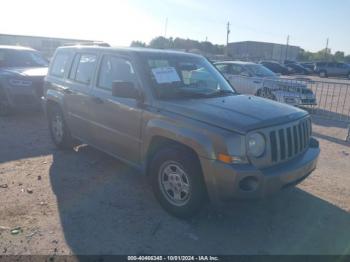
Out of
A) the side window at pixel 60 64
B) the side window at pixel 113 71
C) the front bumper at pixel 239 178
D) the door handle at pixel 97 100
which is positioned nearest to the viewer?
the front bumper at pixel 239 178

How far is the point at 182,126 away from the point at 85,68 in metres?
2.49

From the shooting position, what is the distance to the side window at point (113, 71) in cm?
461

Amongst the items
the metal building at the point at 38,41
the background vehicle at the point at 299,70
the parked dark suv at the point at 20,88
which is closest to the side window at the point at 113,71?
the parked dark suv at the point at 20,88

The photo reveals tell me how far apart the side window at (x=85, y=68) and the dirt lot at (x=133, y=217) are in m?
1.47

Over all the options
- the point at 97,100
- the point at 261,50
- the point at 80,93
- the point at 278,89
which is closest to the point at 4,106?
the point at 80,93

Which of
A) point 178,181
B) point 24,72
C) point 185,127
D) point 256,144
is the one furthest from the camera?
point 24,72

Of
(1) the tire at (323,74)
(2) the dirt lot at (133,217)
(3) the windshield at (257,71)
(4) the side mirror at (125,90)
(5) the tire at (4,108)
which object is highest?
(4) the side mirror at (125,90)

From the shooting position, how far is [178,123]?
382 centimetres

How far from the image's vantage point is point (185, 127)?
12.2 feet

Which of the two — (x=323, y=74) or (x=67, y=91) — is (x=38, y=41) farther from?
(x=323, y=74)

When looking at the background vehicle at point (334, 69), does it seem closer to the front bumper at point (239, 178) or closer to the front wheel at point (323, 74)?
the front wheel at point (323, 74)

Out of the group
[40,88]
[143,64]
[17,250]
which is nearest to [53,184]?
[17,250]

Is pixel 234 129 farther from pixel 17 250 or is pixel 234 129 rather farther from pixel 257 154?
pixel 17 250

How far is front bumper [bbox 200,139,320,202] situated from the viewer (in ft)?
11.2
